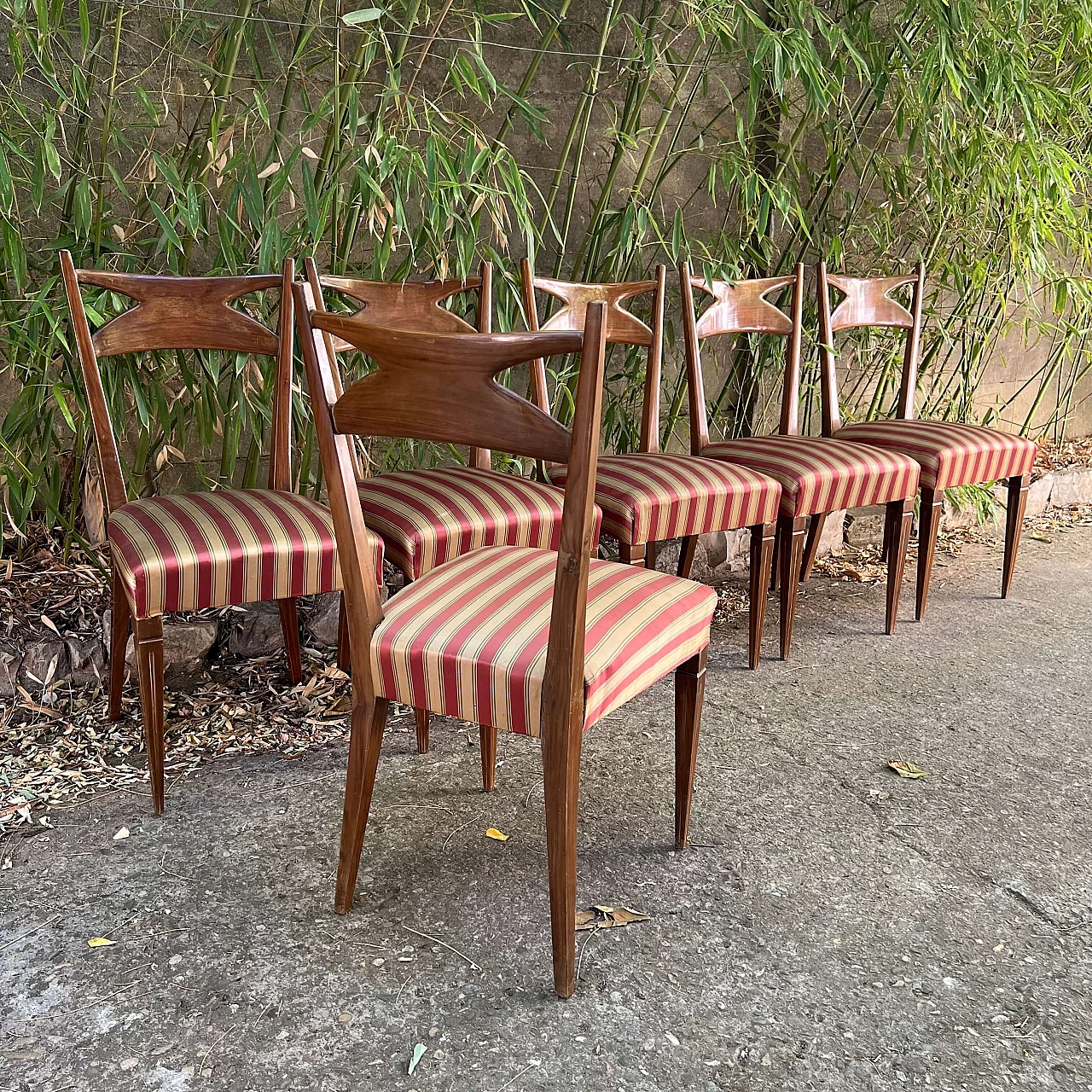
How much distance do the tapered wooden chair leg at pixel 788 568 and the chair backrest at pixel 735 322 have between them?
393 millimetres

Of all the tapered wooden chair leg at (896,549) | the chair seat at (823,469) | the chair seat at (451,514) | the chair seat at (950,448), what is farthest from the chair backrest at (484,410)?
the chair seat at (950,448)

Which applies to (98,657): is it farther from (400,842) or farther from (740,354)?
(740,354)

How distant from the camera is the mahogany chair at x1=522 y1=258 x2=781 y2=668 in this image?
261 centimetres

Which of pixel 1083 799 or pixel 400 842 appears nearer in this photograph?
pixel 400 842

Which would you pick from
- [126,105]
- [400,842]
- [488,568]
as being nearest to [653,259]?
[126,105]

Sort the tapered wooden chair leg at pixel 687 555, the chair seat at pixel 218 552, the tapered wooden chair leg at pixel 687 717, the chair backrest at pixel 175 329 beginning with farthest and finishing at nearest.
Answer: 1. the tapered wooden chair leg at pixel 687 555
2. the chair backrest at pixel 175 329
3. the chair seat at pixel 218 552
4. the tapered wooden chair leg at pixel 687 717

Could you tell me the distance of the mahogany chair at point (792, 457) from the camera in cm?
288

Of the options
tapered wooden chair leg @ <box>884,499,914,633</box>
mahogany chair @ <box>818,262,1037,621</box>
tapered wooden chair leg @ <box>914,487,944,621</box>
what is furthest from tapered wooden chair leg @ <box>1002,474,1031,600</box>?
Result: tapered wooden chair leg @ <box>884,499,914,633</box>

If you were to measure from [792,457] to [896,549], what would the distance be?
1.49 feet

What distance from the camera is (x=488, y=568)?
1844 mm

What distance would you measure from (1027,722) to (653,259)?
1826 mm

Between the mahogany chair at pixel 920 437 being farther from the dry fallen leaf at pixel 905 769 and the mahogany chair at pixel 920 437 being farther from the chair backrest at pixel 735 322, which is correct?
the dry fallen leaf at pixel 905 769

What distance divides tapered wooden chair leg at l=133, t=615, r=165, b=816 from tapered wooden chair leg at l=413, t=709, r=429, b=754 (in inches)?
20.9

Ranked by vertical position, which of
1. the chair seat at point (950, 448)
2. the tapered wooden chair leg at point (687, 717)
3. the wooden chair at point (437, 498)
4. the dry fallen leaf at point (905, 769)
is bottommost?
the dry fallen leaf at point (905, 769)
